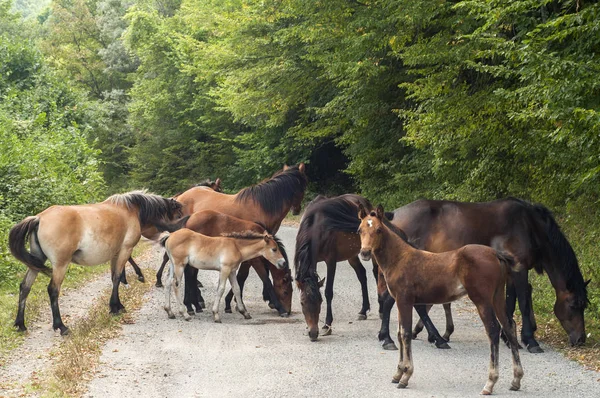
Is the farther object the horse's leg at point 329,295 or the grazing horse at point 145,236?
the grazing horse at point 145,236

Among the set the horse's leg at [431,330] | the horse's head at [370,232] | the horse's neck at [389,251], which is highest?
the horse's head at [370,232]

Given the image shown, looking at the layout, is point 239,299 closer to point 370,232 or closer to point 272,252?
point 272,252

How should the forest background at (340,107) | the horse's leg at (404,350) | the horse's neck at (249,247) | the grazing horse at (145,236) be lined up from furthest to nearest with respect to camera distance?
the grazing horse at (145,236)
the horse's neck at (249,247)
the forest background at (340,107)
the horse's leg at (404,350)

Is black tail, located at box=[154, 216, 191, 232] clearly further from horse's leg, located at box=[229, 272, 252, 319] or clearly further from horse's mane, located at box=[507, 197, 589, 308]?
horse's mane, located at box=[507, 197, 589, 308]

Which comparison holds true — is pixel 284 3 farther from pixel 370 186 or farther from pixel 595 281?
pixel 595 281

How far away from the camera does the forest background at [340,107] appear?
36.0 feet

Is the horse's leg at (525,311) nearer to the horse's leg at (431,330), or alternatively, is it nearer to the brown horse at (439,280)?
the horse's leg at (431,330)

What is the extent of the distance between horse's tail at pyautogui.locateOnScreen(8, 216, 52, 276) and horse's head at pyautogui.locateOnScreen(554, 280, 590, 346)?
274 inches

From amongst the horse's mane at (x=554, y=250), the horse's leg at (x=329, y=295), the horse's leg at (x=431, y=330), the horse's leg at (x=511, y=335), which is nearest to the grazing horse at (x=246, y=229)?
the horse's leg at (x=329, y=295)

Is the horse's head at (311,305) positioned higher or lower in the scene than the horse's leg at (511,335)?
lower

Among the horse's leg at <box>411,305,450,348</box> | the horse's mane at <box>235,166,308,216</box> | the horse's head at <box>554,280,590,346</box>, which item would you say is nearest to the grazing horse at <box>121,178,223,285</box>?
the horse's mane at <box>235,166,308,216</box>

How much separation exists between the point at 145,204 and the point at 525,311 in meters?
6.19

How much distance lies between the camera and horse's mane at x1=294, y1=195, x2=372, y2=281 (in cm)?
1028

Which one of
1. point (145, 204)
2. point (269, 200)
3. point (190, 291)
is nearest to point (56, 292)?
point (190, 291)
